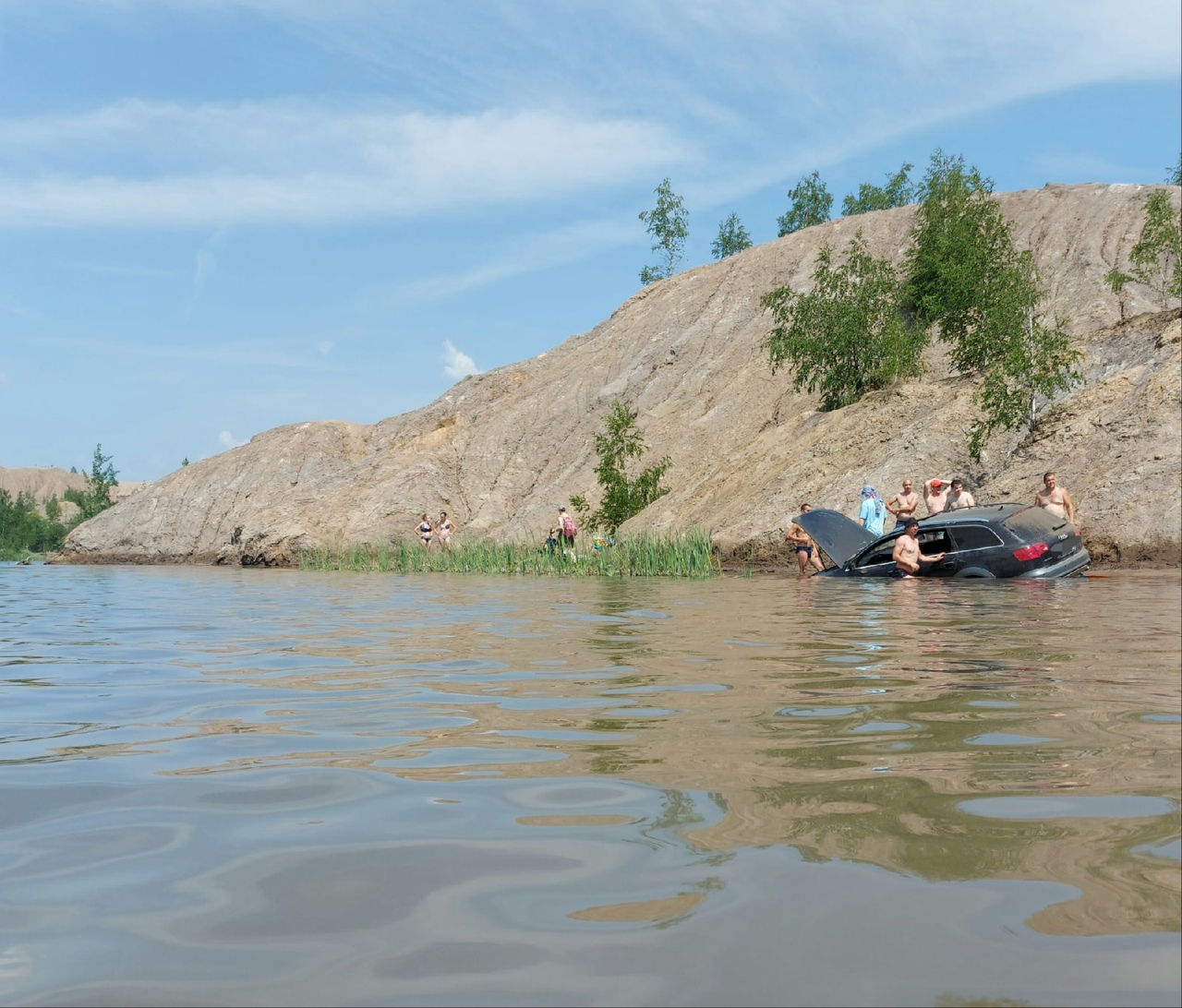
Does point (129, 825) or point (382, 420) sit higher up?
point (382, 420)

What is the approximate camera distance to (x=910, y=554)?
1586 cm

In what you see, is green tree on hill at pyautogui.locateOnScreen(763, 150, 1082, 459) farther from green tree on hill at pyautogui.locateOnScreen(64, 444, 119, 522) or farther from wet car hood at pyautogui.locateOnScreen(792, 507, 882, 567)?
green tree on hill at pyautogui.locateOnScreen(64, 444, 119, 522)

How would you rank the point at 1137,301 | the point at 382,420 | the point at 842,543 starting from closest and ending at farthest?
the point at 842,543 < the point at 1137,301 < the point at 382,420

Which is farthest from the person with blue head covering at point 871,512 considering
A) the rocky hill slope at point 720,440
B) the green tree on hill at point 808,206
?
the green tree on hill at point 808,206

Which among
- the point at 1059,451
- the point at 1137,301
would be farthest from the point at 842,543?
the point at 1137,301

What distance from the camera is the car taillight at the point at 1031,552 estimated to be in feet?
49.2

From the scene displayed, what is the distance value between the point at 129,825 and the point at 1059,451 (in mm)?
23748

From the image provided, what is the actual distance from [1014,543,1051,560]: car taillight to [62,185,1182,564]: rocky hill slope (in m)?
6.83

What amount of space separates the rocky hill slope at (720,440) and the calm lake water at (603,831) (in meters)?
17.7

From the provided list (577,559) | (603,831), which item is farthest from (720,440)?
(603,831)

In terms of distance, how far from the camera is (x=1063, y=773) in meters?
3.63

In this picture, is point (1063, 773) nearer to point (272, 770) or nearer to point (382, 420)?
point (272, 770)

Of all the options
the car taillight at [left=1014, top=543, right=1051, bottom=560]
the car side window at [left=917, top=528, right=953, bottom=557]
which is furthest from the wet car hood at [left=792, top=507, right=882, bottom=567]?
the car taillight at [left=1014, top=543, right=1051, bottom=560]

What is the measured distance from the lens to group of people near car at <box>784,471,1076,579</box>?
15.9 m
